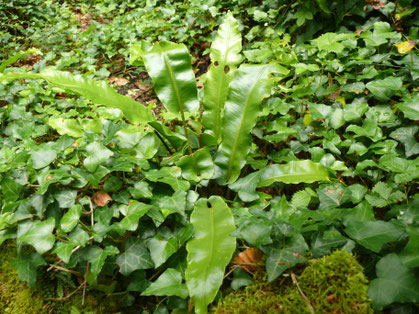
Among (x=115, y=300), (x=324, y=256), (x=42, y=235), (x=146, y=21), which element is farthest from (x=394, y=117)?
(x=146, y=21)

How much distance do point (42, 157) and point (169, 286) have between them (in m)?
0.99

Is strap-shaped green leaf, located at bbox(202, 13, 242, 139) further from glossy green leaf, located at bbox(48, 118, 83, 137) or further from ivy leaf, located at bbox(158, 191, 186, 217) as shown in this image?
glossy green leaf, located at bbox(48, 118, 83, 137)

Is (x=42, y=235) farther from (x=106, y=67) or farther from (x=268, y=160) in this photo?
(x=106, y=67)

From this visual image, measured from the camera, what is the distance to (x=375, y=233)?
3.42 feet

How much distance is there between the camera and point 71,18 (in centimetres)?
493

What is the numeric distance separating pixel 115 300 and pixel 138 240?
0.35 m

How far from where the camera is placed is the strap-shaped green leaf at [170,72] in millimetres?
1883

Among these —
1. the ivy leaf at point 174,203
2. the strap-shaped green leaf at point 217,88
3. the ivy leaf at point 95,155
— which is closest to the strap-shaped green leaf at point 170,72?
the strap-shaped green leaf at point 217,88

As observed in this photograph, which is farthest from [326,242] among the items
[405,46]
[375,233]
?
[405,46]

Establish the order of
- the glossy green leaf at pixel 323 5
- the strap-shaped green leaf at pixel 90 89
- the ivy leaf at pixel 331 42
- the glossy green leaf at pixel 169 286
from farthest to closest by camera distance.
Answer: the glossy green leaf at pixel 323 5
the ivy leaf at pixel 331 42
the strap-shaped green leaf at pixel 90 89
the glossy green leaf at pixel 169 286

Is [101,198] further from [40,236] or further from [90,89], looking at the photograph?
[90,89]

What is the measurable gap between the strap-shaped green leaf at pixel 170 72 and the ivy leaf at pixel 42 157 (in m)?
0.76

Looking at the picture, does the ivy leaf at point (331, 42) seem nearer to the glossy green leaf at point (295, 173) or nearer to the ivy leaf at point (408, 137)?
the ivy leaf at point (408, 137)

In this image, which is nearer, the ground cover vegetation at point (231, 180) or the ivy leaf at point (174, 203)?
the ground cover vegetation at point (231, 180)
